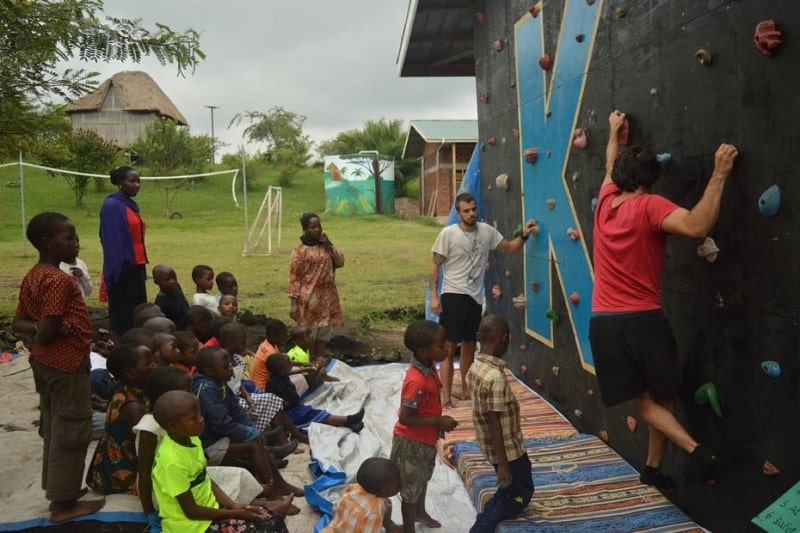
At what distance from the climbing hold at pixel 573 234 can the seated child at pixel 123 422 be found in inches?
110

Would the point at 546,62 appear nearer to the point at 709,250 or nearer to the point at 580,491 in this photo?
the point at 709,250

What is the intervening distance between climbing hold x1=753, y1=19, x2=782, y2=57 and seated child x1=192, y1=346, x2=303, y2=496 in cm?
295

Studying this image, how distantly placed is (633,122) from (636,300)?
1.13 m

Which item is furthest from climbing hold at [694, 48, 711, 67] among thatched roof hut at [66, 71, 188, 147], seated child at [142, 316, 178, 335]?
thatched roof hut at [66, 71, 188, 147]

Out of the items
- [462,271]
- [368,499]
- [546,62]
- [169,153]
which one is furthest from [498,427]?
[169,153]

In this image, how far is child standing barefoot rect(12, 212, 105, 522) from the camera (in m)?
3.32

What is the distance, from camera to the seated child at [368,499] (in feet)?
9.86

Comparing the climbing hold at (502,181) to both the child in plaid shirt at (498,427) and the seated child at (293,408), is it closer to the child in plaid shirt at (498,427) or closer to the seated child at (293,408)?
the seated child at (293,408)

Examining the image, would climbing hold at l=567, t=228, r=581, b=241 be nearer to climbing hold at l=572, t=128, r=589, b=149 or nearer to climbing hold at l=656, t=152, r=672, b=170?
climbing hold at l=572, t=128, r=589, b=149

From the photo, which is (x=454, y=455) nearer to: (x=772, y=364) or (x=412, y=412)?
(x=412, y=412)

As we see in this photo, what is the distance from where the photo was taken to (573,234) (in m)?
4.65

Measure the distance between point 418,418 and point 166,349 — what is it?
1626 mm

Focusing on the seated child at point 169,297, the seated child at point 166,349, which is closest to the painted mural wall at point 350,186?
the seated child at point 169,297

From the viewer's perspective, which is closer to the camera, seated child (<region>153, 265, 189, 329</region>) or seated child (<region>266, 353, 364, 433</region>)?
seated child (<region>266, 353, 364, 433</region>)
